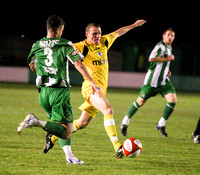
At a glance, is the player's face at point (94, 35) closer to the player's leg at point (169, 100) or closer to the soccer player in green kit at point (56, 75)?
the soccer player in green kit at point (56, 75)

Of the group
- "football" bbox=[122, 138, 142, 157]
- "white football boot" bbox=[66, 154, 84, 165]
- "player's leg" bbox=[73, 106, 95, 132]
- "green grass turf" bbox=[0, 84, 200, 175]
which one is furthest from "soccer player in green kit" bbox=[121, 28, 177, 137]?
"white football boot" bbox=[66, 154, 84, 165]

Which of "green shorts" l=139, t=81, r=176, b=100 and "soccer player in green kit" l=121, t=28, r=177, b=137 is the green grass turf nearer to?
"soccer player in green kit" l=121, t=28, r=177, b=137

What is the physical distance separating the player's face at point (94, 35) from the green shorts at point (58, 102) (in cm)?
139

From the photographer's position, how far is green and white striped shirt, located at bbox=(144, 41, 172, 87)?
848 centimetres

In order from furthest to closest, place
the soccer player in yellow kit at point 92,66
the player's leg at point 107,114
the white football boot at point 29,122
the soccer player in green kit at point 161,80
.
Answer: the soccer player in green kit at point 161,80, the soccer player in yellow kit at point 92,66, the player's leg at point 107,114, the white football boot at point 29,122

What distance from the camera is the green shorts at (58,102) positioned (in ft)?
16.1

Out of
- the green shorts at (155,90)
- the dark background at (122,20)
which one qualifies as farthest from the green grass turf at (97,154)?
the dark background at (122,20)

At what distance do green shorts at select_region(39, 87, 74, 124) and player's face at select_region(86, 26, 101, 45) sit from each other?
54.7 inches

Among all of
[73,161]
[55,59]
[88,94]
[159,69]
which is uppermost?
[55,59]

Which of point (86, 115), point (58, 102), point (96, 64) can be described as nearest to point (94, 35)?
point (96, 64)

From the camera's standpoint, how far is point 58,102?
4918mm

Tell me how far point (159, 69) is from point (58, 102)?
13.6 feet

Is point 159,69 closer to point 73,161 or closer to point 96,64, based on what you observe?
point 96,64

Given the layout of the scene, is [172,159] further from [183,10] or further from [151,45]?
[183,10]
